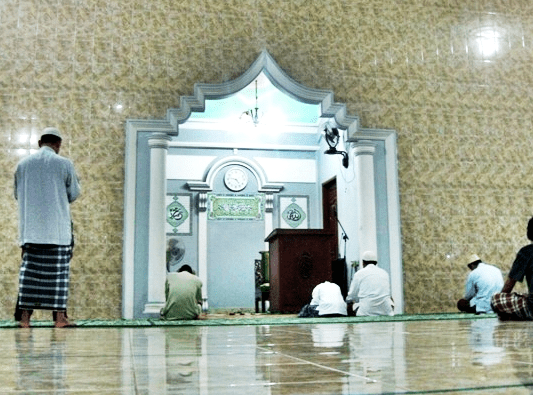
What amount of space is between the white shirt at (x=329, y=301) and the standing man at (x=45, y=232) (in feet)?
10.4

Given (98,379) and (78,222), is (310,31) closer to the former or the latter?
(78,222)

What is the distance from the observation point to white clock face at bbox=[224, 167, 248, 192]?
13242 mm

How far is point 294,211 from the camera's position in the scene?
43.8 ft

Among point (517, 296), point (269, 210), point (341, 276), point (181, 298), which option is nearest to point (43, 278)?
point (181, 298)

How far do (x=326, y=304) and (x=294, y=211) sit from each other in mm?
6501

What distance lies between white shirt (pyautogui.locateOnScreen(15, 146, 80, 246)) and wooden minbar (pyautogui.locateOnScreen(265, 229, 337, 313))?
15.0 feet

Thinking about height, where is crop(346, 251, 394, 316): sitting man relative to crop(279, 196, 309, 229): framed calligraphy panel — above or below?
below

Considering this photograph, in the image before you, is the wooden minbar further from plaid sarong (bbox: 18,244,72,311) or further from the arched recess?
plaid sarong (bbox: 18,244,72,311)

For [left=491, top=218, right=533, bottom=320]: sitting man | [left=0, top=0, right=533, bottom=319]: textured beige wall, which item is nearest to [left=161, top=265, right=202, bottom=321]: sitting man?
[left=0, top=0, right=533, bottom=319]: textured beige wall

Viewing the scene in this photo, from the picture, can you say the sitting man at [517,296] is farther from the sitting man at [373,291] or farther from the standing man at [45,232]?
the standing man at [45,232]

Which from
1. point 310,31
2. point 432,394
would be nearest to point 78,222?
point 310,31

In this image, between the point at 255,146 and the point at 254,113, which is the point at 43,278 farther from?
the point at 255,146

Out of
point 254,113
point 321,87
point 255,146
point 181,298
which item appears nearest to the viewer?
point 181,298

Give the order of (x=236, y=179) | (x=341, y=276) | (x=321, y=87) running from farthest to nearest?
(x=236, y=179) → (x=341, y=276) → (x=321, y=87)
